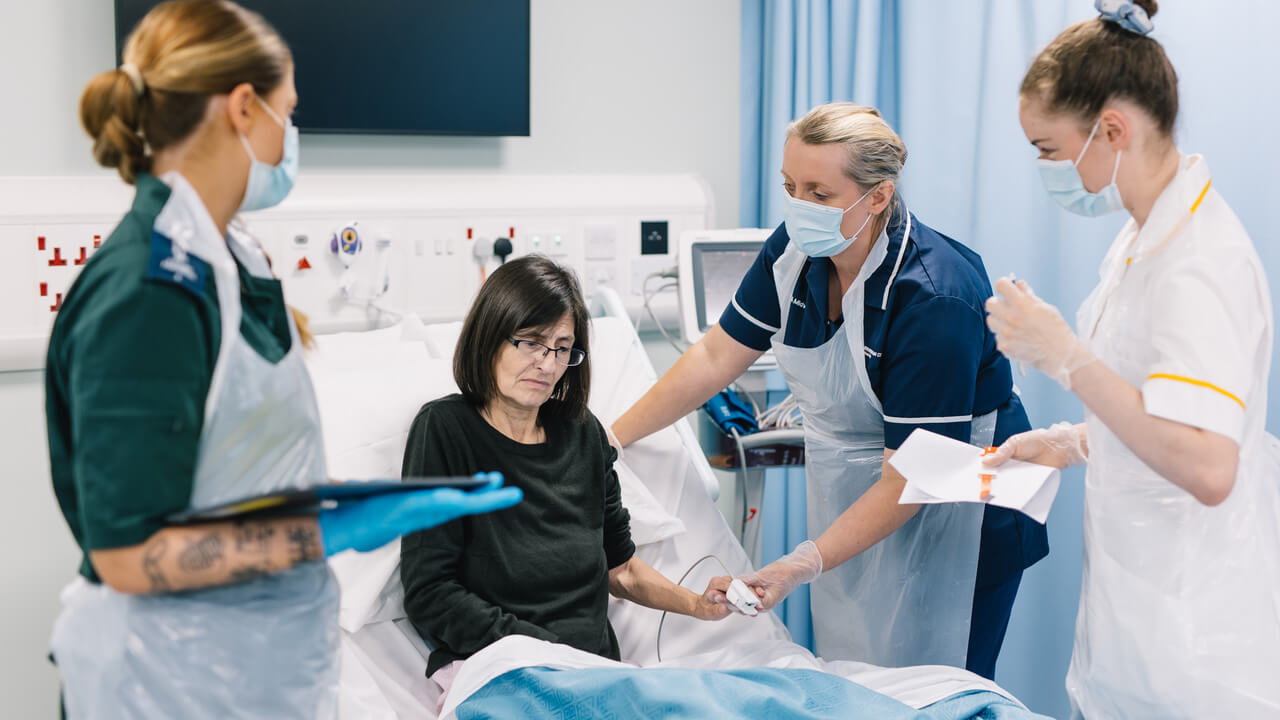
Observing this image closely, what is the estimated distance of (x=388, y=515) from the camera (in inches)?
39.0

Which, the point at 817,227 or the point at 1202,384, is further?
the point at 817,227

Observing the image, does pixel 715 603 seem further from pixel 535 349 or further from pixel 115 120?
pixel 115 120

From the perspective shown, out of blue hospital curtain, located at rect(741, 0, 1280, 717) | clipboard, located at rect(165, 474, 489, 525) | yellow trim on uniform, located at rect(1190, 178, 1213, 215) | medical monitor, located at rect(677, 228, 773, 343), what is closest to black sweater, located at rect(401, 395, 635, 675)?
clipboard, located at rect(165, 474, 489, 525)

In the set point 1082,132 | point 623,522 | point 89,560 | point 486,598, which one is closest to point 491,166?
point 623,522

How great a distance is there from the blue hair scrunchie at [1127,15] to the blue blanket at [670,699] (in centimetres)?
94

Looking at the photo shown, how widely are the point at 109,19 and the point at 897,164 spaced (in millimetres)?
1790

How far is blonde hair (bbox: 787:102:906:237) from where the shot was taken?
174 centimetres

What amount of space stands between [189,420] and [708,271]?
191 centimetres

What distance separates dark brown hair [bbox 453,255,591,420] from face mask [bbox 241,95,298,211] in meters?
0.68

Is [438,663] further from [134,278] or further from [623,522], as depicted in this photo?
[134,278]

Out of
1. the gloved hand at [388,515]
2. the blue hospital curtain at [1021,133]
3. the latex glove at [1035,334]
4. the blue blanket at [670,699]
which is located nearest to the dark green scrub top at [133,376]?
the gloved hand at [388,515]

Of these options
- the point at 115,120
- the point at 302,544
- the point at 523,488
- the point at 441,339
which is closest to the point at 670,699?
the point at 523,488

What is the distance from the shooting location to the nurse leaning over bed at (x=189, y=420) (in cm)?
90

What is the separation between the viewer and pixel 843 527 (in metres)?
1.79
